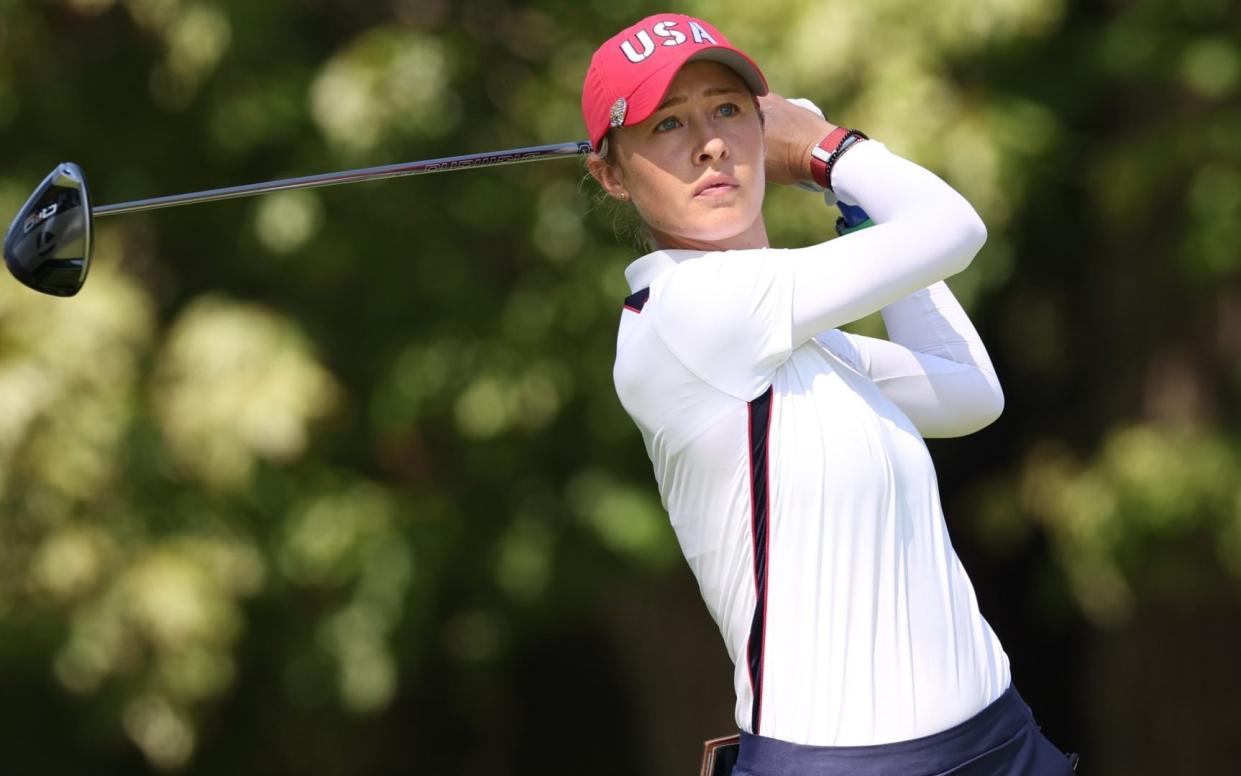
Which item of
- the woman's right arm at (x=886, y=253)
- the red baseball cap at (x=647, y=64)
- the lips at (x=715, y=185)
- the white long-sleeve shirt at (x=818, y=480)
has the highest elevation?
the red baseball cap at (x=647, y=64)

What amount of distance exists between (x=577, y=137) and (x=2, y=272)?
1810 millimetres

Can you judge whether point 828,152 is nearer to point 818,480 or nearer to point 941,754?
point 818,480

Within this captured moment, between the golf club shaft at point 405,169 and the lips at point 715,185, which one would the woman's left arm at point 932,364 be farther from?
the golf club shaft at point 405,169

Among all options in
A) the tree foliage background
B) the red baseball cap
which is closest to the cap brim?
the red baseball cap

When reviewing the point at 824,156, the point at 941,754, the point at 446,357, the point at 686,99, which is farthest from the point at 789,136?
the point at 446,357

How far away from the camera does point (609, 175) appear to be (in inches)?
85.5

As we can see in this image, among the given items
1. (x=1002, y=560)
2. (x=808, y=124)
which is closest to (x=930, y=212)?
(x=808, y=124)

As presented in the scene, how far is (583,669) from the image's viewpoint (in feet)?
29.4

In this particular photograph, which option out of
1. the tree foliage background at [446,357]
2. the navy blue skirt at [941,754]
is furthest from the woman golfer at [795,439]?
the tree foliage background at [446,357]

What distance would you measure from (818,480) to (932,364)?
1.21 feet

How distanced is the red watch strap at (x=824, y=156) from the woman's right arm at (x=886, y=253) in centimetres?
9

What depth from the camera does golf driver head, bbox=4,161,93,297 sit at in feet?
8.10

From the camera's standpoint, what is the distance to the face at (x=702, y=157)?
6.73 feet

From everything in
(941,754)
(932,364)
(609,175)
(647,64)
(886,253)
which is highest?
(647,64)
